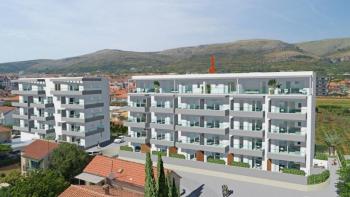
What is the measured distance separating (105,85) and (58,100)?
29.4 feet

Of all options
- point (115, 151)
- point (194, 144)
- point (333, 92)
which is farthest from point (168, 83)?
point (333, 92)

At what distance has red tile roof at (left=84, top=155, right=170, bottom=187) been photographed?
3209cm

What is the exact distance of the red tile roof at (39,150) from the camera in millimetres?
40922

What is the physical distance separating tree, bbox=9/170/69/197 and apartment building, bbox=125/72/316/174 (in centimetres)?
2055

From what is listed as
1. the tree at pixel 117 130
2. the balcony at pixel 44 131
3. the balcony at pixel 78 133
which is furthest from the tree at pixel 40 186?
the tree at pixel 117 130

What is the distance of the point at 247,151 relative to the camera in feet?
131

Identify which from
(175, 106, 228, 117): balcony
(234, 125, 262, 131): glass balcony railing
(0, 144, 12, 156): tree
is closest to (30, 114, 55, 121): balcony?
(0, 144, 12, 156): tree

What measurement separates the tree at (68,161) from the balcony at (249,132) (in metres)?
20.2

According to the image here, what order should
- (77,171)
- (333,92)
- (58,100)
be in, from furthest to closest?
(333,92) → (58,100) → (77,171)

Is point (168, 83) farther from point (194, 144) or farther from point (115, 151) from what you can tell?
point (115, 151)

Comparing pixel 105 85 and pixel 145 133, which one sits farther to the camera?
pixel 105 85

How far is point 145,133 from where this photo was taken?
50188 millimetres

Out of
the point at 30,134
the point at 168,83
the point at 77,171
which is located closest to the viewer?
the point at 77,171

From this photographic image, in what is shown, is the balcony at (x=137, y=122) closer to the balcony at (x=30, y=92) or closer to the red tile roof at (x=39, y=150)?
the red tile roof at (x=39, y=150)
